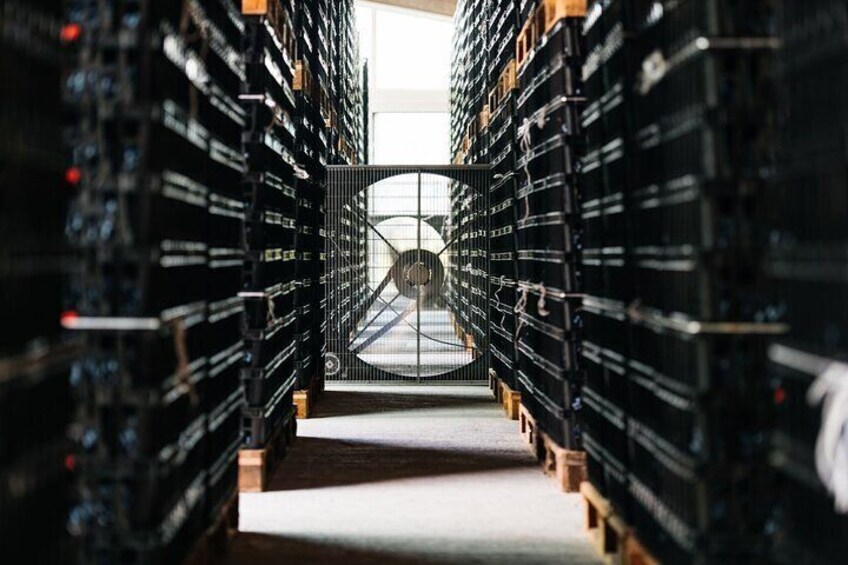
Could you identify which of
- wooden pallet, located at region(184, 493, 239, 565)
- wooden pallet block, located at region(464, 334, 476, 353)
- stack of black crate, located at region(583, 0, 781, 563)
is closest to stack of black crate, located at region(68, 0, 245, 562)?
wooden pallet, located at region(184, 493, 239, 565)

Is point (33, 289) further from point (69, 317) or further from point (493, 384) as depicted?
point (493, 384)

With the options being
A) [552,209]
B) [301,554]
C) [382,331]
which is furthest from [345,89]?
[301,554]

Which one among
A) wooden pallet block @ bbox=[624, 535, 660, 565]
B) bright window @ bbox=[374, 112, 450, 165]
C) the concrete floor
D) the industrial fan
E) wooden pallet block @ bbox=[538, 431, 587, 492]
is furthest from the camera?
bright window @ bbox=[374, 112, 450, 165]

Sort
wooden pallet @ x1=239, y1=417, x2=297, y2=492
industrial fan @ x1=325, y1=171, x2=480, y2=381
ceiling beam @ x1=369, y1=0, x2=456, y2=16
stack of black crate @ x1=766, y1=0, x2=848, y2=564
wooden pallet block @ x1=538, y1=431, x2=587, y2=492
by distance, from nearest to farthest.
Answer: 1. stack of black crate @ x1=766, y1=0, x2=848, y2=564
2. wooden pallet block @ x1=538, y1=431, x2=587, y2=492
3. wooden pallet @ x1=239, y1=417, x2=297, y2=492
4. industrial fan @ x1=325, y1=171, x2=480, y2=381
5. ceiling beam @ x1=369, y1=0, x2=456, y2=16

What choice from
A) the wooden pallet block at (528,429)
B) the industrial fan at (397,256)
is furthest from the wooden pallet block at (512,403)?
the industrial fan at (397,256)

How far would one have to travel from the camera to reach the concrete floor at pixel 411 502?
5113 mm

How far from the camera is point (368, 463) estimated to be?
7453mm

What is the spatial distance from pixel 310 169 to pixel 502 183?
7.11 ft

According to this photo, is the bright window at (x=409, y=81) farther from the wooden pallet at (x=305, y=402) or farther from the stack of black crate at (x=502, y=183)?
the wooden pallet at (x=305, y=402)

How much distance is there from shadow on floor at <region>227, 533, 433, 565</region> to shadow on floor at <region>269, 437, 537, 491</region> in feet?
4.24

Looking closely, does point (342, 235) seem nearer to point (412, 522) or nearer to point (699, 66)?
point (412, 522)

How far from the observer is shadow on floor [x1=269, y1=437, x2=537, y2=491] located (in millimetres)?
6895

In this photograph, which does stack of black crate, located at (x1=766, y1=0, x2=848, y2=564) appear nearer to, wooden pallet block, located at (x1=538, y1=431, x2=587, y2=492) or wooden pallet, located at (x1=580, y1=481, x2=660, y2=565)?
wooden pallet, located at (x1=580, y1=481, x2=660, y2=565)

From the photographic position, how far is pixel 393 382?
40.2 ft
